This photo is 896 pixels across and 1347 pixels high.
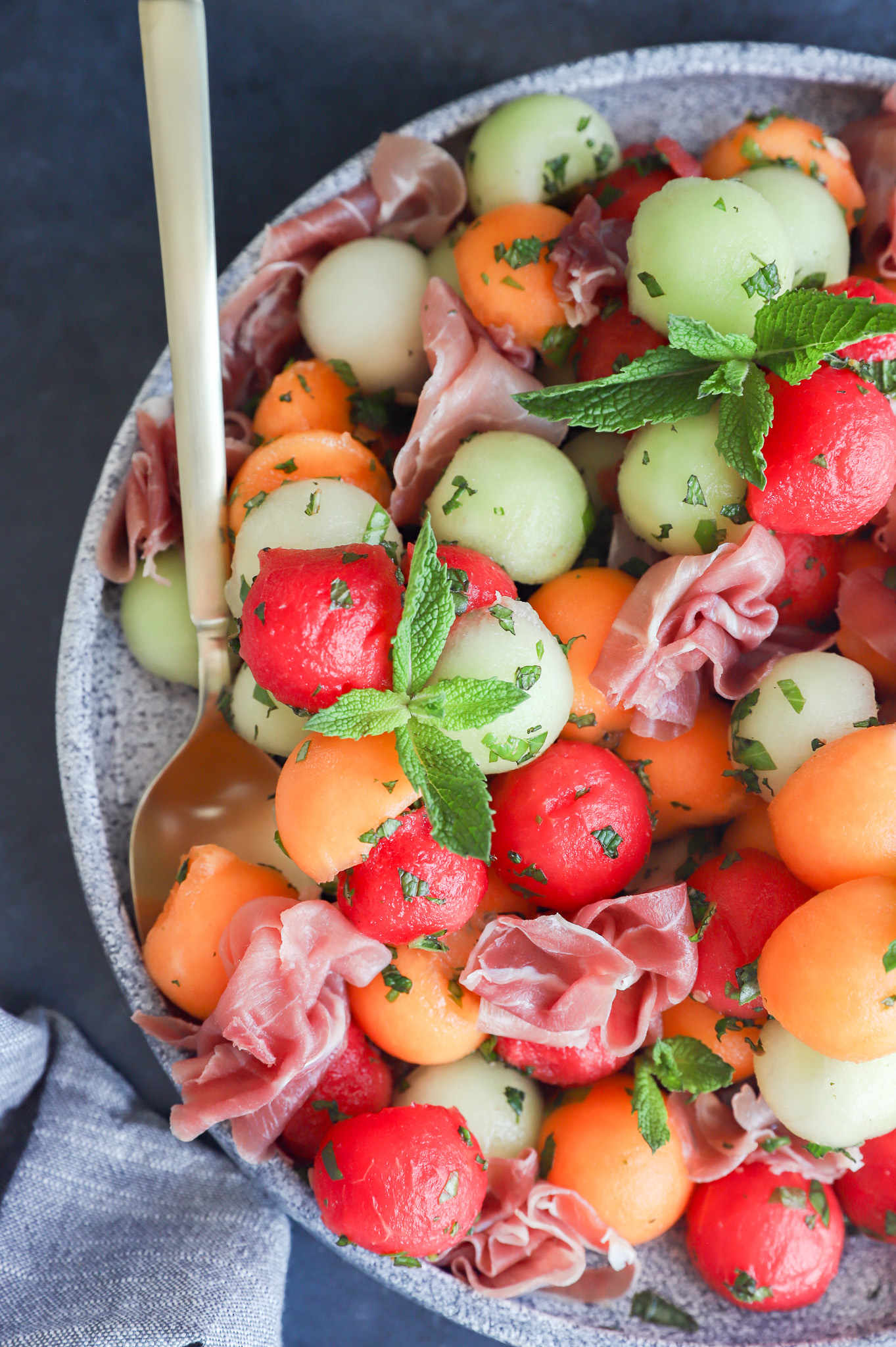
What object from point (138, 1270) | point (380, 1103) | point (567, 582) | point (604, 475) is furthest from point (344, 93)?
point (138, 1270)

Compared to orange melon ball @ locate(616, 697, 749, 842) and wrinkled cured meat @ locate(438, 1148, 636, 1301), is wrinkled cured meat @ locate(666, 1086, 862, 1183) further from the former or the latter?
orange melon ball @ locate(616, 697, 749, 842)

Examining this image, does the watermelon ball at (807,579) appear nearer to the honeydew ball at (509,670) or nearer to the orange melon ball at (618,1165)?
the honeydew ball at (509,670)

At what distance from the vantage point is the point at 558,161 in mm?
1151

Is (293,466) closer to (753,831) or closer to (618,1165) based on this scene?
(753,831)

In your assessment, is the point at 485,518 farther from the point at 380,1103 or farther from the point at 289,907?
the point at 380,1103

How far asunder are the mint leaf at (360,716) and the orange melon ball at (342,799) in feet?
0.09

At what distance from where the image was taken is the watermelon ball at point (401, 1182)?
947mm

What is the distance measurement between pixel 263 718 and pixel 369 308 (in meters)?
0.49

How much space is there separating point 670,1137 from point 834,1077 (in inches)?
8.4

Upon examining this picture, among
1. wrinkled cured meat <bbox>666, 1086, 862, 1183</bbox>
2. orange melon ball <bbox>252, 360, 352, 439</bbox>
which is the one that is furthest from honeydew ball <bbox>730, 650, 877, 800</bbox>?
orange melon ball <bbox>252, 360, 352, 439</bbox>

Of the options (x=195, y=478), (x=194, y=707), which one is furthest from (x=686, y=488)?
(x=194, y=707)

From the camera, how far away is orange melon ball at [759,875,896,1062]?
0.87m

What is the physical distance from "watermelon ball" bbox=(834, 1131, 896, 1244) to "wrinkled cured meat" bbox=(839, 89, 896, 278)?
0.99 meters

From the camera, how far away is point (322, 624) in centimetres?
86
